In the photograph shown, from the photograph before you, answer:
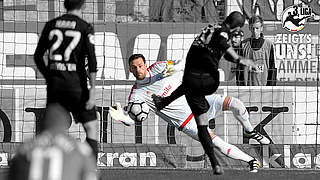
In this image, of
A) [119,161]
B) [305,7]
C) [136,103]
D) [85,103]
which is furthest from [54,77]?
[305,7]

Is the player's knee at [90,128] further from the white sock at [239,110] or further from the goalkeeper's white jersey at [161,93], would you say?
the goalkeeper's white jersey at [161,93]

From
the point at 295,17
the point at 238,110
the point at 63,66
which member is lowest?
the point at 238,110

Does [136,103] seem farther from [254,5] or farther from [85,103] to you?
[254,5]

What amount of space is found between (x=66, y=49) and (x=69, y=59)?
0.10 m

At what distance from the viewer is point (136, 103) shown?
30.4 feet

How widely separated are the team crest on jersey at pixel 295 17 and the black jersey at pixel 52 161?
9311 mm

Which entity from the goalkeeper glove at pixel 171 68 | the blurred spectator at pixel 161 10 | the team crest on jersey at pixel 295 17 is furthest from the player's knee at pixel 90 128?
the team crest on jersey at pixel 295 17

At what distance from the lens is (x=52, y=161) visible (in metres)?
2.83

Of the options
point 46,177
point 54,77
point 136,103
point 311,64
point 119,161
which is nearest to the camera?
point 46,177

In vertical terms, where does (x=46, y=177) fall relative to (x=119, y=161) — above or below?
above

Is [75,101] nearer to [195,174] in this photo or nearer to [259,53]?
[195,174]

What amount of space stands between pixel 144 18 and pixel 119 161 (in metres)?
2.81

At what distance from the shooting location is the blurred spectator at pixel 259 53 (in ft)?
37.8

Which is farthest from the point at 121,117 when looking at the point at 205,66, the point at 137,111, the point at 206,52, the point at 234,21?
the point at 234,21
